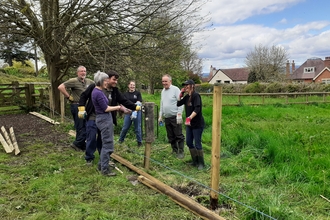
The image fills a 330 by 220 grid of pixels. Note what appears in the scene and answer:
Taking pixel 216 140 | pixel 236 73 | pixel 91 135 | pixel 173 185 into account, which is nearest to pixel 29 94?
pixel 91 135

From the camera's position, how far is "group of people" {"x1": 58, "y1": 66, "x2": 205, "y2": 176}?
437 centimetres

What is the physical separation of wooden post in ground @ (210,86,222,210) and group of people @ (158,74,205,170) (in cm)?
159

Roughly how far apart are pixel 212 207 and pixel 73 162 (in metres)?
2.88

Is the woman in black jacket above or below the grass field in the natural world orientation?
above

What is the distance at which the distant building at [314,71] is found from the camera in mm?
45375

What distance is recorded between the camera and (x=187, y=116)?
5160 mm

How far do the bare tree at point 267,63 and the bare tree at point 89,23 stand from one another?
35394 mm

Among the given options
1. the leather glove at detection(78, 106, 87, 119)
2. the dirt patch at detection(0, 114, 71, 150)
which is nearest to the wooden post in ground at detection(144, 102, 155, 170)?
the leather glove at detection(78, 106, 87, 119)

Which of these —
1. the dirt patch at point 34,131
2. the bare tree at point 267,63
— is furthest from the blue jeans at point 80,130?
the bare tree at point 267,63

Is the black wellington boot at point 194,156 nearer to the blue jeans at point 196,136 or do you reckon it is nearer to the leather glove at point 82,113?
the blue jeans at point 196,136

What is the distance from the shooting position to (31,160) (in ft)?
17.4

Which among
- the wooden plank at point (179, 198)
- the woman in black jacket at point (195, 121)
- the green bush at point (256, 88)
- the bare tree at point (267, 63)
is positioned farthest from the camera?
the bare tree at point (267, 63)

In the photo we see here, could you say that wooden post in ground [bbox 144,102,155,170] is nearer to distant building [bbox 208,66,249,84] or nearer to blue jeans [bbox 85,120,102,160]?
blue jeans [bbox 85,120,102,160]

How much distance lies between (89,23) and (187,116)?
15.9 ft
